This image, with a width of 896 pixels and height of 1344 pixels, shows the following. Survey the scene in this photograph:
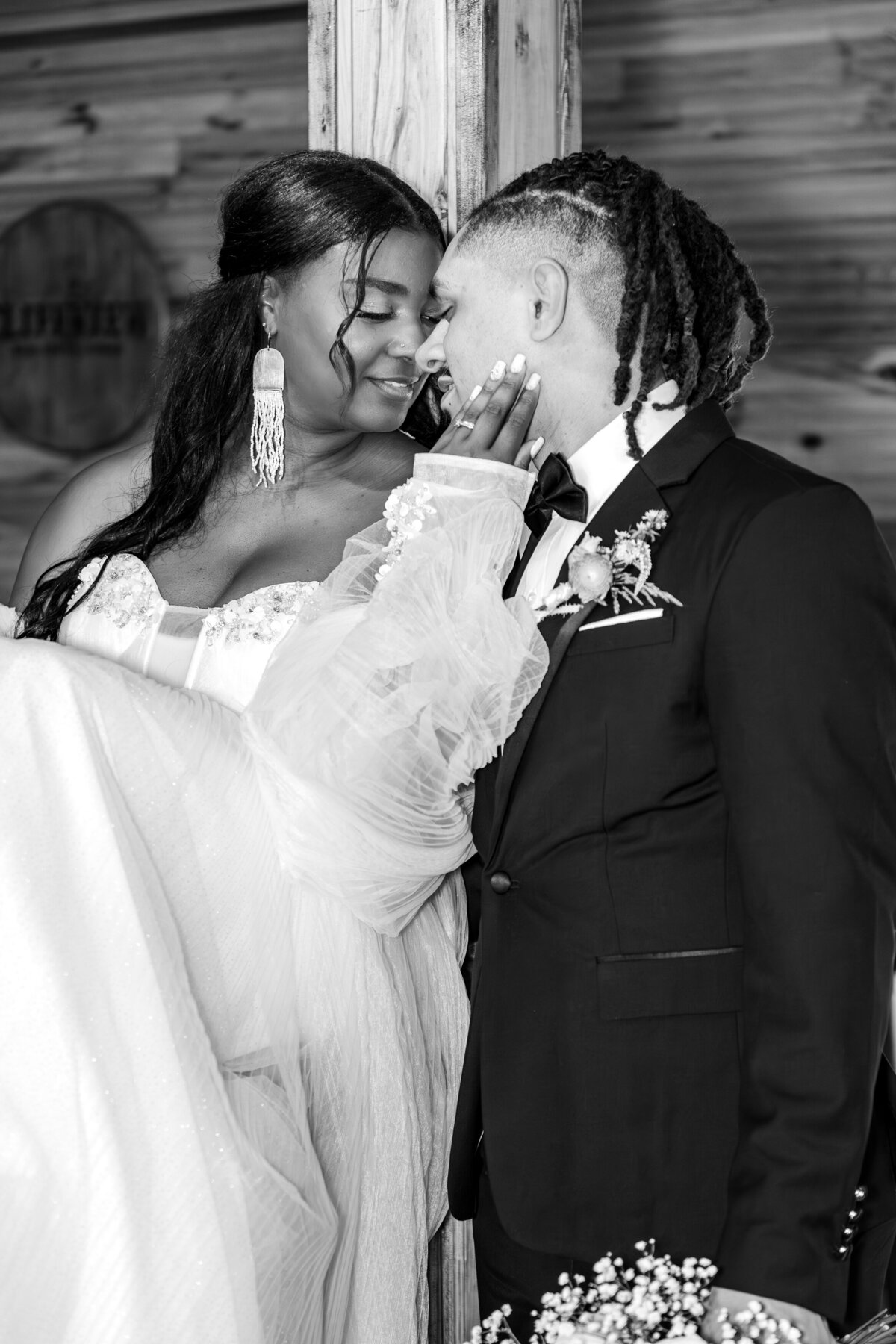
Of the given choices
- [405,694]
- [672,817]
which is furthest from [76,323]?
[672,817]

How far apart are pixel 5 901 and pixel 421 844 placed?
449 millimetres

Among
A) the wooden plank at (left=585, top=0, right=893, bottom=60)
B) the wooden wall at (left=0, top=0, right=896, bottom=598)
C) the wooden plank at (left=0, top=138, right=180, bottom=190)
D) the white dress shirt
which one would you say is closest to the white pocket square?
the white dress shirt

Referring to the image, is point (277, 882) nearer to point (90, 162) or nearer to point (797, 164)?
point (797, 164)

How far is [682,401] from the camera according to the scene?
1612 millimetres

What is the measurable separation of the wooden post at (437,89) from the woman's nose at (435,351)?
0.42 m

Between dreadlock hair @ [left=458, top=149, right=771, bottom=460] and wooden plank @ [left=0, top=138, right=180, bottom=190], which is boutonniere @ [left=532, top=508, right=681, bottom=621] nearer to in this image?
dreadlock hair @ [left=458, top=149, right=771, bottom=460]

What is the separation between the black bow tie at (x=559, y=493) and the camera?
162cm

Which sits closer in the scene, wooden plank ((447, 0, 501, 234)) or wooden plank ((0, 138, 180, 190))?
wooden plank ((447, 0, 501, 234))

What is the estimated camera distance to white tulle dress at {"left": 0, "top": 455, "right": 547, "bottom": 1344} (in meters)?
1.51

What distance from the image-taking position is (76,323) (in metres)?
5.05

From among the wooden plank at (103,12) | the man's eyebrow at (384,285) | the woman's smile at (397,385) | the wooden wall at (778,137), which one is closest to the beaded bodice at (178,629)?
the woman's smile at (397,385)

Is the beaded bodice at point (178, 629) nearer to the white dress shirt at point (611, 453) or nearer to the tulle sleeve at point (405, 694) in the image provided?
the tulle sleeve at point (405, 694)

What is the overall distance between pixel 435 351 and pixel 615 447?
0.29 metres

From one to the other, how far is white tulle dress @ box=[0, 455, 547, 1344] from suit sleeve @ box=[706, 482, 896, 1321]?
0.94ft
